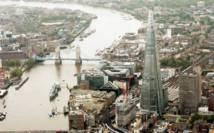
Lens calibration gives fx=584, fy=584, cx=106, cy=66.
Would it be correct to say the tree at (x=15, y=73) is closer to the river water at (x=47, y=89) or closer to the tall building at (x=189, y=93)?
the river water at (x=47, y=89)

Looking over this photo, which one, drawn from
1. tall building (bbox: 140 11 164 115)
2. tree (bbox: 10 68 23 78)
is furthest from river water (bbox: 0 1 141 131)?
tall building (bbox: 140 11 164 115)

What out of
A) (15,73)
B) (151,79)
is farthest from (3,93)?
(151,79)

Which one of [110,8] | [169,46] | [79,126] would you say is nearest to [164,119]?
[79,126]

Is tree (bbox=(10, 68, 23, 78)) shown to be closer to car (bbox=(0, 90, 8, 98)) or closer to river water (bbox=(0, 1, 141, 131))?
river water (bbox=(0, 1, 141, 131))

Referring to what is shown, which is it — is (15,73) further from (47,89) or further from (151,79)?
(151,79)

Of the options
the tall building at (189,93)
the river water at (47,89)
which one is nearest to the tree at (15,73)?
the river water at (47,89)

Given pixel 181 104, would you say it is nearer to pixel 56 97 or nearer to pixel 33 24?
pixel 56 97
